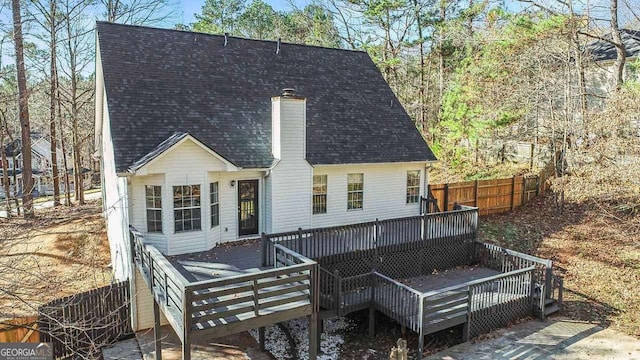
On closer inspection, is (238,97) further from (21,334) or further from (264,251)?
(21,334)

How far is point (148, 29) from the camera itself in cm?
1445

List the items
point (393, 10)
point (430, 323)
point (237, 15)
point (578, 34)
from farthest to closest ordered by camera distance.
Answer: point (237, 15) → point (393, 10) → point (578, 34) → point (430, 323)

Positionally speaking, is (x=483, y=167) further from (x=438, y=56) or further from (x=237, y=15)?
(x=237, y=15)

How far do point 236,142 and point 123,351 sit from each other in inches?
253

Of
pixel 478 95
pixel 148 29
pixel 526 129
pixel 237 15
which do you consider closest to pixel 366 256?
pixel 148 29

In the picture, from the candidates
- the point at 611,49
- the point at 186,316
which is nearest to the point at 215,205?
the point at 186,316

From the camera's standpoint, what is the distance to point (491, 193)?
19156mm

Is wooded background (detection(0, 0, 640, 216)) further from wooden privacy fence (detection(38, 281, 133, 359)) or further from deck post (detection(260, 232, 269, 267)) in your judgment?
deck post (detection(260, 232, 269, 267))

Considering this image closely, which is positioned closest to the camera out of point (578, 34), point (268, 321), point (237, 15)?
point (268, 321)

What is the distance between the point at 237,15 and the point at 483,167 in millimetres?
23766

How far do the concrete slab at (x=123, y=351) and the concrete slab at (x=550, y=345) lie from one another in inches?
275

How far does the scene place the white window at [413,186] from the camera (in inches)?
625

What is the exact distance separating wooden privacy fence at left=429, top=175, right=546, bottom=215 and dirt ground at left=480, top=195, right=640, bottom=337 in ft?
1.41

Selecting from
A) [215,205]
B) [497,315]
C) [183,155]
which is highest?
[183,155]
